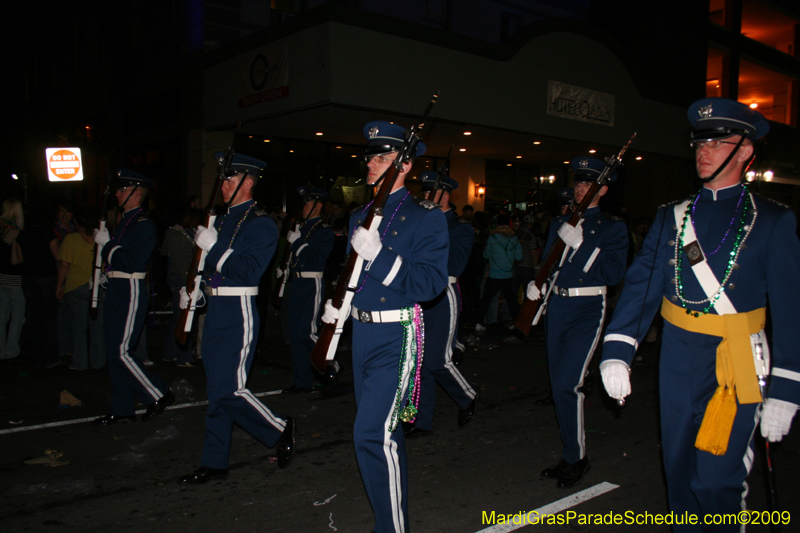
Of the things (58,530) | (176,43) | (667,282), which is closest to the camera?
(667,282)

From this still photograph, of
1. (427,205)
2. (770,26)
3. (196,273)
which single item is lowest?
(196,273)

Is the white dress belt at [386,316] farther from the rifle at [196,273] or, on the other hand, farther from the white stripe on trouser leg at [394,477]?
the rifle at [196,273]

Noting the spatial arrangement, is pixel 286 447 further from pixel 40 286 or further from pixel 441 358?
pixel 40 286

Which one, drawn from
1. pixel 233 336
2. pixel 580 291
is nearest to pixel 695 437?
pixel 580 291

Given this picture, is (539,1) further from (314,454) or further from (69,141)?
(314,454)

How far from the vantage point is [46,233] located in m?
7.56

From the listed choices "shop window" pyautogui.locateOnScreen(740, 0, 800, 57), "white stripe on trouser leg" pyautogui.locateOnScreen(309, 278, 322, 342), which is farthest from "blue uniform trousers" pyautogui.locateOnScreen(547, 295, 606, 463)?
"shop window" pyautogui.locateOnScreen(740, 0, 800, 57)

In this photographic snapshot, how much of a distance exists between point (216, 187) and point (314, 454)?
223 centimetres

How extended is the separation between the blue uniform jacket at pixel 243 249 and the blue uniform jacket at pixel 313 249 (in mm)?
2167

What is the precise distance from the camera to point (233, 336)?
4.21m

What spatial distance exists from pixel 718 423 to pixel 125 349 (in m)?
4.65

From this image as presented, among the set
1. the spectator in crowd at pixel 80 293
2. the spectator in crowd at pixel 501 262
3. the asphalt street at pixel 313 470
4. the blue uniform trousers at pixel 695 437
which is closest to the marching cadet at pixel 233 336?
the asphalt street at pixel 313 470

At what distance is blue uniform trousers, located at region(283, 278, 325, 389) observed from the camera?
654 cm

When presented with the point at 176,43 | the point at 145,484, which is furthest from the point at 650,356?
the point at 176,43
